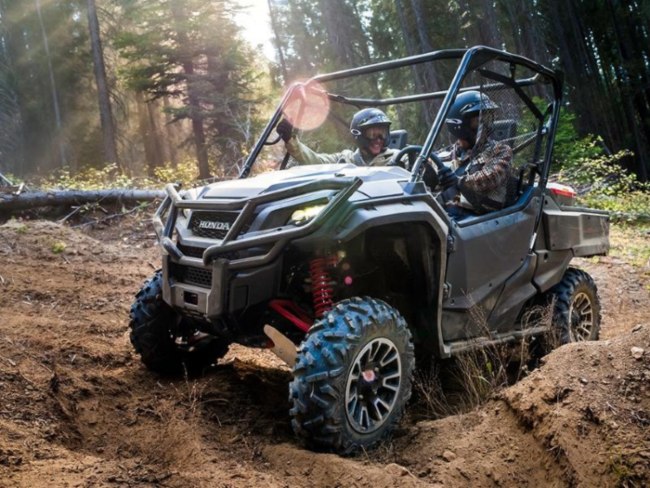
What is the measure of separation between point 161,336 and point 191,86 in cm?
1410

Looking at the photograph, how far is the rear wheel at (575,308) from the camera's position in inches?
178

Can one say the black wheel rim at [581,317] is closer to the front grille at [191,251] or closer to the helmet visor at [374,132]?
the helmet visor at [374,132]

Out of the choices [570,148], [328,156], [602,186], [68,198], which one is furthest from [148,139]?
[328,156]

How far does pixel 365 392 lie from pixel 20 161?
88.7ft

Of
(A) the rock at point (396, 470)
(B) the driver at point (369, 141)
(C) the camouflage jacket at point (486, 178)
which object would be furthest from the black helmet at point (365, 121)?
(A) the rock at point (396, 470)

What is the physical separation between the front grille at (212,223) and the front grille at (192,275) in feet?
0.68

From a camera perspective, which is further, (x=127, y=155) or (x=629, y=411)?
(x=127, y=155)

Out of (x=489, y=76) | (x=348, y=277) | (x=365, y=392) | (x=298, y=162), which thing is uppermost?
(x=489, y=76)

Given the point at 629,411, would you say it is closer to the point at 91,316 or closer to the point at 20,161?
the point at 91,316

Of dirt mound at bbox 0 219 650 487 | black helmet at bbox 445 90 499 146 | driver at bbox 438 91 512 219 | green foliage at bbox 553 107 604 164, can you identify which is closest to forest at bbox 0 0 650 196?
green foliage at bbox 553 107 604 164

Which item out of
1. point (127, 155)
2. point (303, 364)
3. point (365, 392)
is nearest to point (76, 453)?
point (303, 364)

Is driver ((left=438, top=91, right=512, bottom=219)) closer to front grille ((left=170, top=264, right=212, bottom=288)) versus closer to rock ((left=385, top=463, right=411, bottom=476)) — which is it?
front grille ((left=170, top=264, right=212, bottom=288))

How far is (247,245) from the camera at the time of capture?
2.81 metres

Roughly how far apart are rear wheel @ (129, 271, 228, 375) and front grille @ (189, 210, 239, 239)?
Answer: 659 mm
